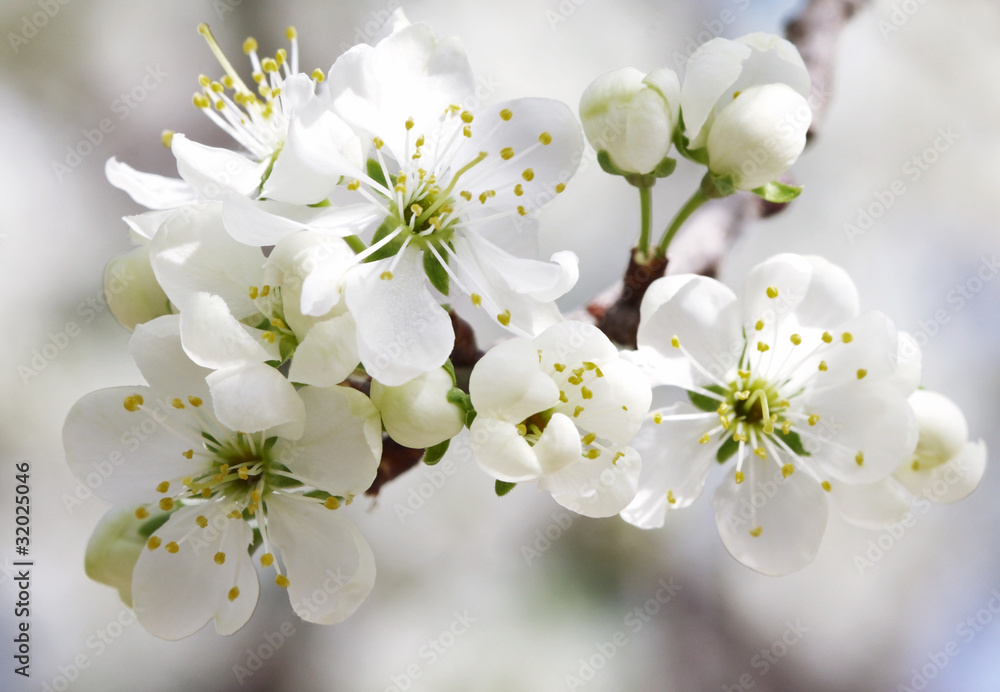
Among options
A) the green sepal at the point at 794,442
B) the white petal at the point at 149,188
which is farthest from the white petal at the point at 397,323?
the green sepal at the point at 794,442

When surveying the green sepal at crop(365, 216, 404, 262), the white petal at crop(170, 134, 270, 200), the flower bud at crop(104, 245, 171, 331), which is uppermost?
the white petal at crop(170, 134, 270, 200)

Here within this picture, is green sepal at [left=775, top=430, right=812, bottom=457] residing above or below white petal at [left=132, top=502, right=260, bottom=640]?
below

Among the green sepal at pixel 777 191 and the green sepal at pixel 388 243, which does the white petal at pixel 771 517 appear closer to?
the green sepal at pixel 777 191

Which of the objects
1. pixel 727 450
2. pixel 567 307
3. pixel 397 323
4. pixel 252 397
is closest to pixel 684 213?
pixel 727 450

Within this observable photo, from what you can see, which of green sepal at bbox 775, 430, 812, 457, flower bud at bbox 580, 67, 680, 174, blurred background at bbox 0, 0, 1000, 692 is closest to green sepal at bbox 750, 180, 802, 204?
Answer: flower bud at bbox 580, 67, 680, 174

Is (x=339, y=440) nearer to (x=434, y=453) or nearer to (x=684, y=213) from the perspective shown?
(x=434, y=453)

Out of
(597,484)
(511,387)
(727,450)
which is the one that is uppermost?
(511,387)

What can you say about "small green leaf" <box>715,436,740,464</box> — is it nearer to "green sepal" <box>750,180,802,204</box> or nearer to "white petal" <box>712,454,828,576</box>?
"white petal" <box>712,454,828,576</box>

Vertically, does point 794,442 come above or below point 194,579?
below
